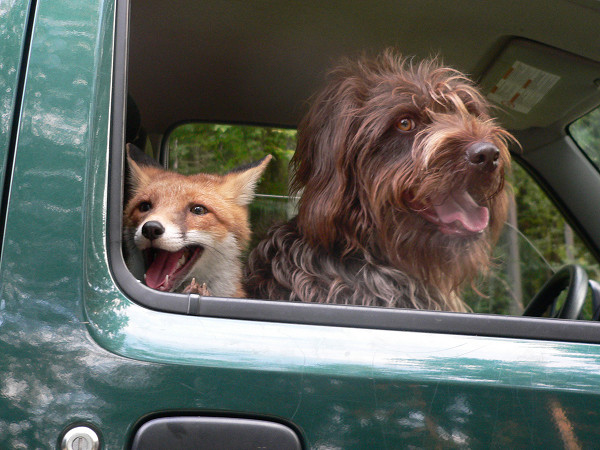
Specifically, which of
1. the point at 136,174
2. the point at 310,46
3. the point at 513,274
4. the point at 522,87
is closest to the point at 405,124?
the point at 310,46

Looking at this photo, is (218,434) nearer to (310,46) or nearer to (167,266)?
(167,266)

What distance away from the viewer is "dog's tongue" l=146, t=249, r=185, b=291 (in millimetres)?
1809

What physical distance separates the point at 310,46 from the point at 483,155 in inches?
41.4

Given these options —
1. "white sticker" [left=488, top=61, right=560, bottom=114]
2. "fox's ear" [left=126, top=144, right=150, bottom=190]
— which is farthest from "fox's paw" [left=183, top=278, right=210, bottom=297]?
"white sticker" [left=488, top=61, right=560, bottom=114]

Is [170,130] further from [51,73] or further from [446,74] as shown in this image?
[51,73]

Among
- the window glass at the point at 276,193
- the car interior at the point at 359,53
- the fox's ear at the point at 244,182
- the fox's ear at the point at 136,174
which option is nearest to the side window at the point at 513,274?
the window glass at the point at 276,193

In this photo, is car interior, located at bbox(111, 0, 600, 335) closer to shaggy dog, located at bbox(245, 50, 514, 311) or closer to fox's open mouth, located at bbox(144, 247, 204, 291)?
shaggy dog, located at bbox(245, 50, 514, 311)

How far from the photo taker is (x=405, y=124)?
2.17 metres

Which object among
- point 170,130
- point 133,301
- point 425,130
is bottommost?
point 170,130

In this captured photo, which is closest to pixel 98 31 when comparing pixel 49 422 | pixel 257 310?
pixel 257 310

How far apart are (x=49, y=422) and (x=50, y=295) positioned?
27 centimetres

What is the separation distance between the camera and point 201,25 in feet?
8.32

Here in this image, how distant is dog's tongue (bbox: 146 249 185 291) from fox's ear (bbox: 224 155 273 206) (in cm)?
37

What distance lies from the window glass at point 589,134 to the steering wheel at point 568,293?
65 cm
